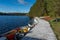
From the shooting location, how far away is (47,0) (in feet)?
245

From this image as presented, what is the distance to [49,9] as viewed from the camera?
243ft

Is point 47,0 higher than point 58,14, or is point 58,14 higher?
point 47,0

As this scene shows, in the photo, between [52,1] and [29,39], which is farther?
[52,1]

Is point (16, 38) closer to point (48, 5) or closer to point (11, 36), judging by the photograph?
point (11, 36)

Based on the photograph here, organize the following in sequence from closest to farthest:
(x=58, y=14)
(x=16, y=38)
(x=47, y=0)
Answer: (x=16, y=38), (x=58, y=14), (x=47, y=0)

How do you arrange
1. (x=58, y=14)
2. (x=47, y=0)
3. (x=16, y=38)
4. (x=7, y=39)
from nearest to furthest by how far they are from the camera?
(x=7, y=39) → (x=16, y=38) → (x=58, y=14) → (x=47, y=0)

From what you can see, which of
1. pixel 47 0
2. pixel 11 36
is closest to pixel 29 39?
pixel 11 36

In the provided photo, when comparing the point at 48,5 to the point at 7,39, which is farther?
the point at 48,5

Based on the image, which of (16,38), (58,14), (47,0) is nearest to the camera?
(16,38)

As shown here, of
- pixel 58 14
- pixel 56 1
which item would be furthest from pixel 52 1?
pixel 58 14

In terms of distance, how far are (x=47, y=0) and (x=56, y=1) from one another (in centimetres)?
330

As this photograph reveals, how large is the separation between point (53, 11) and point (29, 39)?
55.4 metres

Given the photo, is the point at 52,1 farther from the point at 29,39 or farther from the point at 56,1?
the point at 29,39

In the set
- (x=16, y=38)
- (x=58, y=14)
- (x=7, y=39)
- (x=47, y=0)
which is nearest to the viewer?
(x=7, y=39)
